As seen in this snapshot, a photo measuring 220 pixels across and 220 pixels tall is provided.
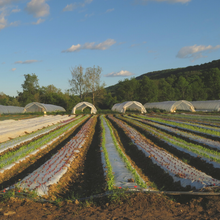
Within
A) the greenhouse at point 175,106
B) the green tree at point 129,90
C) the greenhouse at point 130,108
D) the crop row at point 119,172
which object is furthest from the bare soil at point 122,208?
the green tree at point 129,90

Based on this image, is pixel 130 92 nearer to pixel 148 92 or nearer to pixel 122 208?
pixel 148 92

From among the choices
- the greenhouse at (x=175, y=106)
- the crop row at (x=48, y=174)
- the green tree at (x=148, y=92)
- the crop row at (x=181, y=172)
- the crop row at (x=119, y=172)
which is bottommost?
the crop row at (x=181, y=172)

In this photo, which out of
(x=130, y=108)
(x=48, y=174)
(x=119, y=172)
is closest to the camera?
(x=48, y=174)

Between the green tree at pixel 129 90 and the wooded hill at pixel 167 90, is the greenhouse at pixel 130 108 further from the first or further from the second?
the green tree at pixel 129 90

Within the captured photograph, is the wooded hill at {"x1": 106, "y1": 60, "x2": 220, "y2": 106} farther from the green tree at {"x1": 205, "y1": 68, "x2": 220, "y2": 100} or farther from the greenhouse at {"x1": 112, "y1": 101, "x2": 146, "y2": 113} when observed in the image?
the greenhouse at {"x1": 112, "y1": 101, "x2": 146, "y2": 113}

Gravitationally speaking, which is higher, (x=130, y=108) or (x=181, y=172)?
(x=130, y=108)

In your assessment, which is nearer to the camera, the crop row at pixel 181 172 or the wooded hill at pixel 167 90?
the crop row at pixel 181 172

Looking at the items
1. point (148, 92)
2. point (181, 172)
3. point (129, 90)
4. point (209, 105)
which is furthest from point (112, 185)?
point (129, 90)

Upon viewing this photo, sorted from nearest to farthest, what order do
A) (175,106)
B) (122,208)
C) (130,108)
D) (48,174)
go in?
(122,208), (48,174), (175,106), (130,108)

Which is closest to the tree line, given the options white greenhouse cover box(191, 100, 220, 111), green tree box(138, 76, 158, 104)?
green tree box(138, 76, 158, 104)

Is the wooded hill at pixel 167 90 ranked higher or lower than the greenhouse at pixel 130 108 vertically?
higher

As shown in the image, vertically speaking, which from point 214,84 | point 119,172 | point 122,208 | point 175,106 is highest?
point 214,84

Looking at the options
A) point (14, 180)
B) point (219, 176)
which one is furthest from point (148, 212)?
point (14, 180)

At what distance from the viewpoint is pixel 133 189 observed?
14.4 ft
